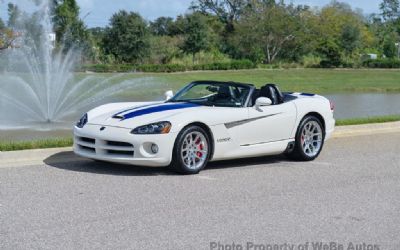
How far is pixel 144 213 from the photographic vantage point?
20.9ft

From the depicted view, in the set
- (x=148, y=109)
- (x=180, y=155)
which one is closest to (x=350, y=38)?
A: (x=148, y=109)

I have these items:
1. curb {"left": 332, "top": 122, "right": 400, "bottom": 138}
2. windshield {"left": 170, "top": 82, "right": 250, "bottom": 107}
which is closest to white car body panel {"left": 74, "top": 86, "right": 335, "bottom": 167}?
windshield {"left": 170, "top": 82, "right": 250, "bottom": 107}

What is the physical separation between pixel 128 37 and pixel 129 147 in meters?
38.0

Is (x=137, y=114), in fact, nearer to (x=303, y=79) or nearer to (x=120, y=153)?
(x=120, y=153)

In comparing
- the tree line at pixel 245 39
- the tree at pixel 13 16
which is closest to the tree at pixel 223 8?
the tree line at pixel 245 39

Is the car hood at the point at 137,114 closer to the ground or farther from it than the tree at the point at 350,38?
closer to the ground

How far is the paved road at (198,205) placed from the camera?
5598mm

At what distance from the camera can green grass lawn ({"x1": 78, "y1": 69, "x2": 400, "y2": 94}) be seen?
32.7 meters

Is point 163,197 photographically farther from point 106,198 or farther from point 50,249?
point 50,249

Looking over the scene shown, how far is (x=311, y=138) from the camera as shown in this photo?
396 inches

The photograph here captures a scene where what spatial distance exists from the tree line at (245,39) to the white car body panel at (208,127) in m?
31.3

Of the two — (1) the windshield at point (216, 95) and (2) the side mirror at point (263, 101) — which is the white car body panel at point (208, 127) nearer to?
(2) the side mirror at point (263, 101)

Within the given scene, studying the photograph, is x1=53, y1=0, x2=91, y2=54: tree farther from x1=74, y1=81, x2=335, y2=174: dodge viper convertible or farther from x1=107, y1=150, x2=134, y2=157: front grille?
x1=107, y1=150, x2=134, y2=157: front grille

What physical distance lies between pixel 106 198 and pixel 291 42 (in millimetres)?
51680
